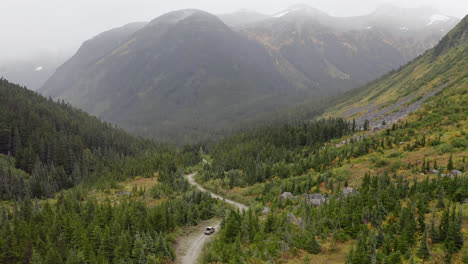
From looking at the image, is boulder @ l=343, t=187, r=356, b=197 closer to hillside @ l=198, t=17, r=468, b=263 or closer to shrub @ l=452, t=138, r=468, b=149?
hillside @ l=198, t=17, r=468, b=263

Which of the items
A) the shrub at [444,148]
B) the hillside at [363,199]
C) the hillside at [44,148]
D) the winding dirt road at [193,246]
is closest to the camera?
the hillside at [363,199]

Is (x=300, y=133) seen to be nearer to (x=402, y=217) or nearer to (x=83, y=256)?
(x=402, y=217)

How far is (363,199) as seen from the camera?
41.4 m

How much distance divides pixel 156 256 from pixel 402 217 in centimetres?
3229

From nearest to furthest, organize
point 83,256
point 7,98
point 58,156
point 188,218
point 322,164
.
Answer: point 83,256 → point 188,218 → point 322,164 → point 58,156 → point 7,98

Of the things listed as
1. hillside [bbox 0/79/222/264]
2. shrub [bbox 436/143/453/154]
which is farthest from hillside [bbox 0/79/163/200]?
shrub [bbox 436/143/453/154]

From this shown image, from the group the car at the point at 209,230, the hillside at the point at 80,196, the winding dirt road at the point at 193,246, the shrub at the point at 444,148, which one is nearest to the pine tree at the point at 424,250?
the winding dirt road at the point at 193,246

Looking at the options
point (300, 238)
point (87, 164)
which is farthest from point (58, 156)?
point (300, 238)

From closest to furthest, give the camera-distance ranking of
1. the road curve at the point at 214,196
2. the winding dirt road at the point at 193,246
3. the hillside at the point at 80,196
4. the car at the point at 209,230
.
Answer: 1. the hillside at the point at 80,196
2. the winding dirt road at the point at 193,246
3. the car at the point at 209,230
4. the road curve at the point at 214,196

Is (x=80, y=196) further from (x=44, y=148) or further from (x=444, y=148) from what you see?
(x=444, y=148)

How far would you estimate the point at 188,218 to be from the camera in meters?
53.8

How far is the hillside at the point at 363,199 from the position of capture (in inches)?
1126

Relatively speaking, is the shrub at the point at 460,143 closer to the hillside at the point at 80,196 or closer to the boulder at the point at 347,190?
the boulder at the point at 347,190

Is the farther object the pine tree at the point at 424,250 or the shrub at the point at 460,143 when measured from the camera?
the shrub at the point at 460,143
